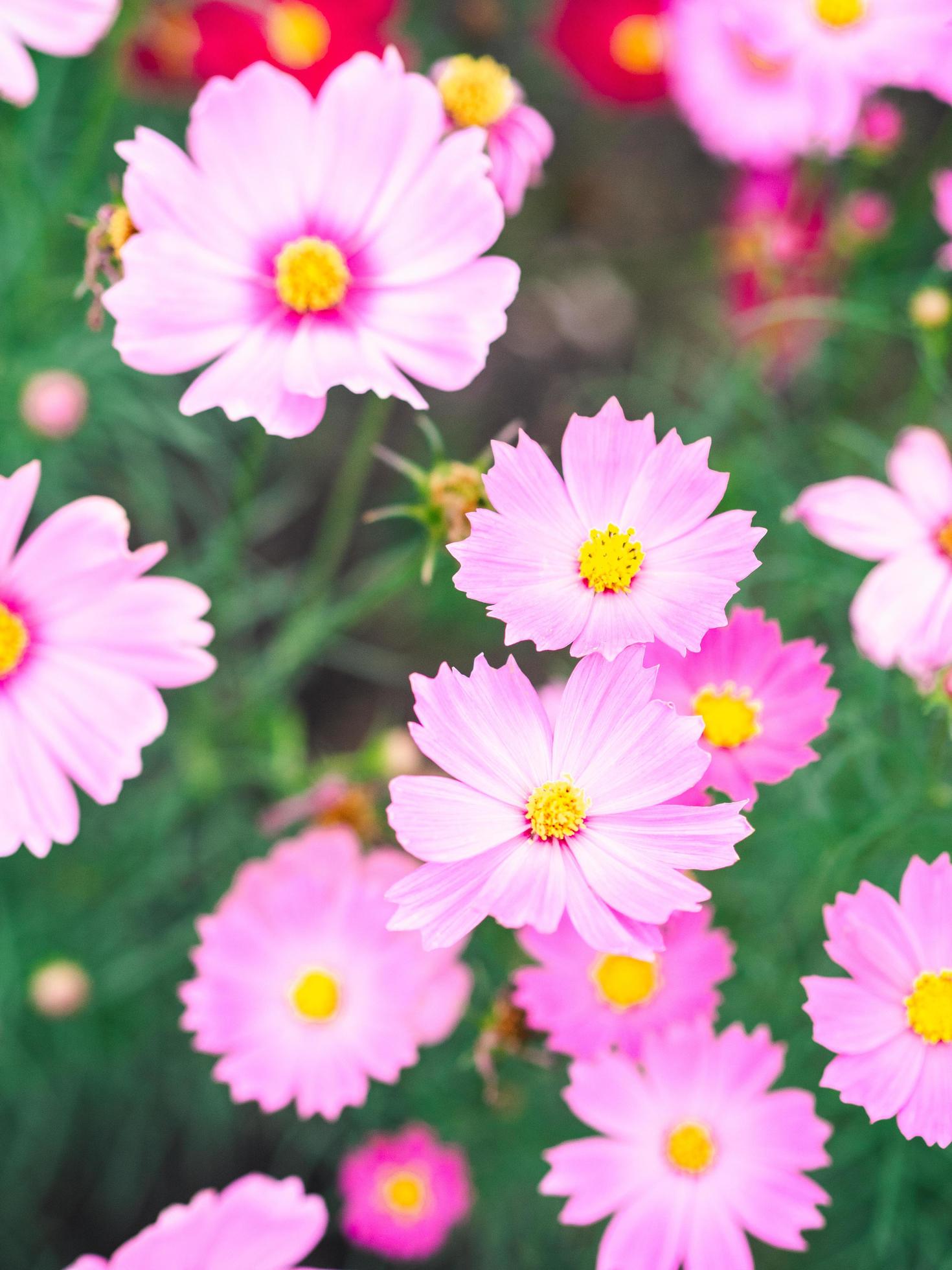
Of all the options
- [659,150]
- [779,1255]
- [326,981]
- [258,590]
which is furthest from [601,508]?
[659,150]

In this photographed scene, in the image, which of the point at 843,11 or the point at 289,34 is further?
the point at 289,34

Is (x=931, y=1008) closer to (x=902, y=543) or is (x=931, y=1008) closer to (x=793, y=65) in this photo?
(x=902, y=543)

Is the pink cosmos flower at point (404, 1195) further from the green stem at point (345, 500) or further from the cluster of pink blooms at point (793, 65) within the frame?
the cluster of pink blooms at point (793, 65)

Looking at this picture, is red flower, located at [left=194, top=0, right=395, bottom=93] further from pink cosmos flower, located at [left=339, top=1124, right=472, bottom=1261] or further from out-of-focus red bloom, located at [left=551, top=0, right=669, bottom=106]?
pink cosmos flower, located at [left=339, top=1124, right=472, bottom=1261]

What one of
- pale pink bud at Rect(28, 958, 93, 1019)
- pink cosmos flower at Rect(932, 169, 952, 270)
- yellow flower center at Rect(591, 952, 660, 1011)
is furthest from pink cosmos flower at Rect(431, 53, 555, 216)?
pale pink bud at Rect(28, 958, 93, 1019)

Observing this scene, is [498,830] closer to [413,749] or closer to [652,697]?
[652,697]

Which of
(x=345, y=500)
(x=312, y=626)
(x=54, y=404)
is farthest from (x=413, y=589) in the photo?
(x=54, y=404)
